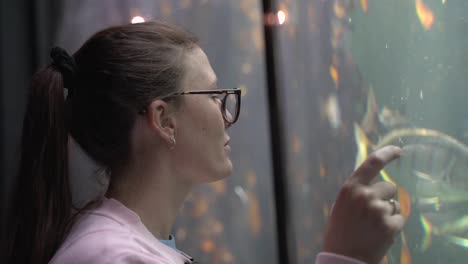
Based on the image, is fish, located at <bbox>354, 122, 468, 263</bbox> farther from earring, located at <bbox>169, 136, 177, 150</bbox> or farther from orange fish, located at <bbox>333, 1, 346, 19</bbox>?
earring, located at <bbox>169, 136, 177, 150</bbox>

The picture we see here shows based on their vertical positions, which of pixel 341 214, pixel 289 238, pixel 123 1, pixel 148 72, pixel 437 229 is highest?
pixel 123 1

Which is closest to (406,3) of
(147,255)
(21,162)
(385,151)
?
(385,151)

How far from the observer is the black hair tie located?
3.72ft

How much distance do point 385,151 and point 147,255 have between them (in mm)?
431

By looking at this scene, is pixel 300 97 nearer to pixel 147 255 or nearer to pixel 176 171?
pixel 176 171

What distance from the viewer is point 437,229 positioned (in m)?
1.08

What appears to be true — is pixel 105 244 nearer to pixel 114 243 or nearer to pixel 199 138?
pixel 114 243

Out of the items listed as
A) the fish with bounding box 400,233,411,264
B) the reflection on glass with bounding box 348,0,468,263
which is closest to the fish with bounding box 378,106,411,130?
the reflection on glass with bounding box 348,0,468,263

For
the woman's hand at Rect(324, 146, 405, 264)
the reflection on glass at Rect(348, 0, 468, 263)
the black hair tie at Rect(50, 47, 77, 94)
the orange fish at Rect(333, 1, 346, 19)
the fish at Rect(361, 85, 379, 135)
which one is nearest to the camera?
the woman's hand at Rect(324, 146, 405, 264)

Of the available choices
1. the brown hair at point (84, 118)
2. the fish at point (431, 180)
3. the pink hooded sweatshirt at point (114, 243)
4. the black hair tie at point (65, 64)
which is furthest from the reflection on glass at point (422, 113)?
the black hair tie at point (65, 64)

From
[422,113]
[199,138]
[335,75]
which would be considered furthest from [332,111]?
[199,138]

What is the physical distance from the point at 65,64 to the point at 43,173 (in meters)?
0.23

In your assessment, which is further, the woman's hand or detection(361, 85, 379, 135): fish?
detection(361, 85, 379, 135): fish

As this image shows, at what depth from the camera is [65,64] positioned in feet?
3.72
